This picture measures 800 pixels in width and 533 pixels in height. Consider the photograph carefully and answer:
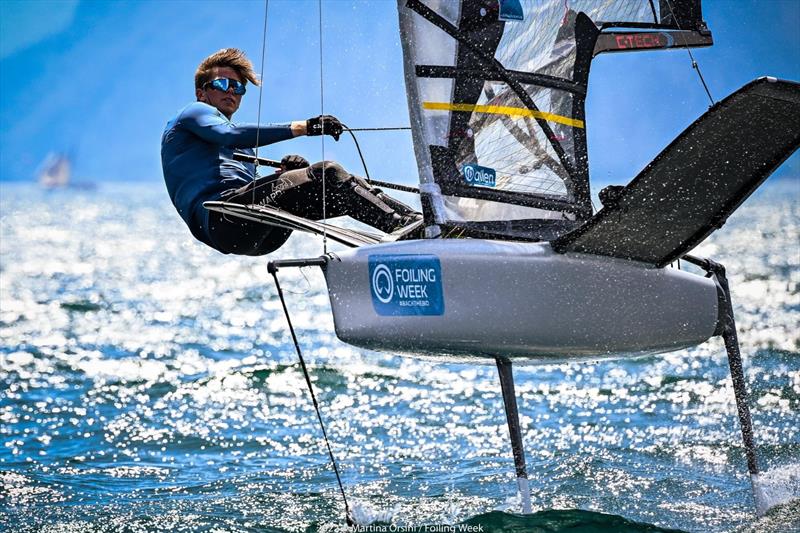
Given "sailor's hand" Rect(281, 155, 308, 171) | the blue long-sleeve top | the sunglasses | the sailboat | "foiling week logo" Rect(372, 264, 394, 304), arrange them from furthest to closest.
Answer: the sunglasses, "sailor's hand" Rect(281, 155, 308, 171), the blue long-sleeve top, "foiling week logo" Rect(372, 264, 394, 304), the sailboat

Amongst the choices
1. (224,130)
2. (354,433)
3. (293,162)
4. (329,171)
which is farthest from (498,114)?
(354,433)

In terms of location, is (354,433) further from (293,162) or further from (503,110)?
(503,110)

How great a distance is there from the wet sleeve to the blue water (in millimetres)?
478

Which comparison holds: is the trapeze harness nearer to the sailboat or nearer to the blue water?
the sailboat

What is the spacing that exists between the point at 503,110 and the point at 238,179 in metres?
0.99

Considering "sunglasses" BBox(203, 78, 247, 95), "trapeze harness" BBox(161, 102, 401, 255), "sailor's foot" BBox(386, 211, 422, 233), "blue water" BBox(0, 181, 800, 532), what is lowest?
"blue water" BBox(0, 181, 800, 532)

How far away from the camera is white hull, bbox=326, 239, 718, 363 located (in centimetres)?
322

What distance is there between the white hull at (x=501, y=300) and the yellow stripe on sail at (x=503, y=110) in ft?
1.62

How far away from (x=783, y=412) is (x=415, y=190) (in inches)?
95.0

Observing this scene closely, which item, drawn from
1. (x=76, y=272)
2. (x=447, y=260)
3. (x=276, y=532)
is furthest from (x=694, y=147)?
(x=76, y=272)

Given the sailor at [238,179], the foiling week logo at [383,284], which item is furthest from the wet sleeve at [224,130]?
the foiling week logo at [383,284]

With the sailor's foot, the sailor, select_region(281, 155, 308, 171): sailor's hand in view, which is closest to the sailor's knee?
the sailor

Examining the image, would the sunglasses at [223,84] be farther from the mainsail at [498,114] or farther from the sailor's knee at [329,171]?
the mainsail at [498,114]

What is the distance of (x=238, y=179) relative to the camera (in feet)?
12.6
